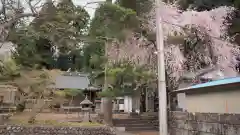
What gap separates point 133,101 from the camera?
87.3 feet

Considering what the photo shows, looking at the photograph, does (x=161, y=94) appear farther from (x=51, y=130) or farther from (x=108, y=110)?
(x=108, y=110)

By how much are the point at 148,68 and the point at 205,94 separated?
583 cm

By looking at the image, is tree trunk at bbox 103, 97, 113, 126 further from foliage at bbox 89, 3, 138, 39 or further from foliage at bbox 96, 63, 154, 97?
foliage at bbox 89, 3, 138, 39

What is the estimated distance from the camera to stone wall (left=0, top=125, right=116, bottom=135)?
11312 millimetres

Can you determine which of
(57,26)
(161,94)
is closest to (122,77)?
(57,26)

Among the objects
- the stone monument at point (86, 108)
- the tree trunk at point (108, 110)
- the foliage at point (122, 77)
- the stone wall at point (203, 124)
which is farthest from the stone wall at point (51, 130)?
the tree trunk at point (108, 110)

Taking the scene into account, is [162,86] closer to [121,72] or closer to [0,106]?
[121,72]

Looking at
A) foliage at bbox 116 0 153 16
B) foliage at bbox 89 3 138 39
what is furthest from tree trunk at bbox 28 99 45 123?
foliage at bbox 116 0 153 16

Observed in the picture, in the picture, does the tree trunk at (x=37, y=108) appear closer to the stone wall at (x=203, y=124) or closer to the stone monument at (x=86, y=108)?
the stone monument at (x=86, y=108)

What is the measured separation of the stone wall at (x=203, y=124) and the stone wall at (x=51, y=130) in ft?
9.05

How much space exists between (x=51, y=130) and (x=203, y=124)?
590 centimetres

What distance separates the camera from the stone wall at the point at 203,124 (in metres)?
7.36

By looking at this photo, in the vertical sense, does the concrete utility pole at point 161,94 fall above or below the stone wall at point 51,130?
above

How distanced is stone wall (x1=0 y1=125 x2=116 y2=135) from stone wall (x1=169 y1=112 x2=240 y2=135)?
109 inches
